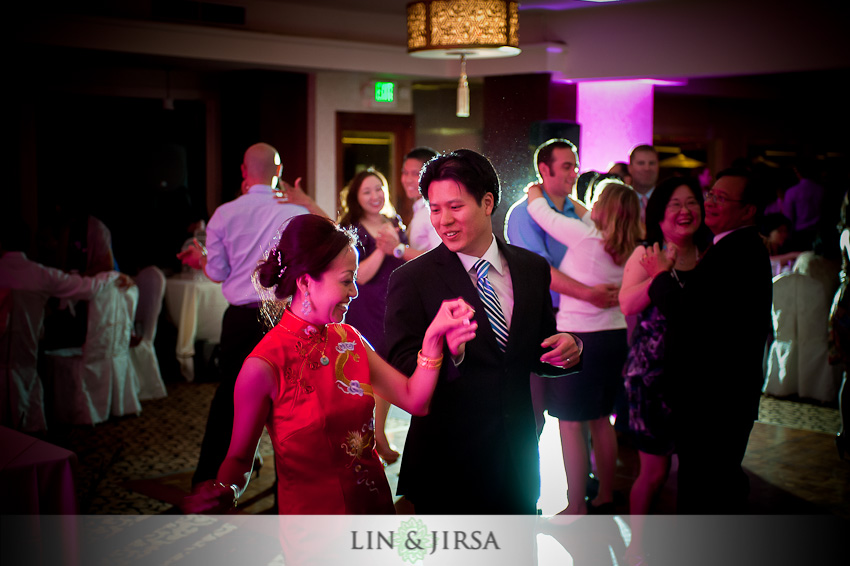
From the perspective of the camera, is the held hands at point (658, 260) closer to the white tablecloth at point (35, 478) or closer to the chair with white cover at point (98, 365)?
the white tablecloth at point (35, 478)

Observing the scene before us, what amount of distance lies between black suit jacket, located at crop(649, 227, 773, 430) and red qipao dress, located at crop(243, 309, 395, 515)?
52.1 inches

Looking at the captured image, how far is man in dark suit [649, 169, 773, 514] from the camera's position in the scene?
246cm

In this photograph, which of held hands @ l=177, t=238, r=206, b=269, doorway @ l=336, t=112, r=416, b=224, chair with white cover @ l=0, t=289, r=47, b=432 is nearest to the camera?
held hands @ l=177, t=238, r=206, b=269

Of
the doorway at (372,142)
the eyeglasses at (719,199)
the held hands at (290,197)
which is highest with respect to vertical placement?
the doorway at (372,142)

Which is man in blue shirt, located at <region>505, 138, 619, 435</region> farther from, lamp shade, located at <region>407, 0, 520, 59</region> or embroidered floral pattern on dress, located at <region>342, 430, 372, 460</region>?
embroidered floral pattern on dress, located at <region>342, 430, 372, 460</region>

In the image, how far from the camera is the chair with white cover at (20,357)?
14.0 feet

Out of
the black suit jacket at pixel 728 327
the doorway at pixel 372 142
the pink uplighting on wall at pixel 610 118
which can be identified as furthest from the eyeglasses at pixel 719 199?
the doorway at pixel 372 142

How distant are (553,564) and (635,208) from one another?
4.72ft

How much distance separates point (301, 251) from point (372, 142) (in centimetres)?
634

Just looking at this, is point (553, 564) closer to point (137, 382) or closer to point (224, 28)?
point (137, 382)

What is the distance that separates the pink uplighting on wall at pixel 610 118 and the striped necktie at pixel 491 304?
5414 mm

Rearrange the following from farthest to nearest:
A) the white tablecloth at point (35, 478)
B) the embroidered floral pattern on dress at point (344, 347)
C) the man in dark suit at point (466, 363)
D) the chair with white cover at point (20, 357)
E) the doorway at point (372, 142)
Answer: the doorway at point (372, 142) < the chair with white cover at point (20, 357) < the white tablecloth at point (35, 478) < the man in dark suit at point (466, 363) < the embroidered floral pattern on dress at point (344, 347)

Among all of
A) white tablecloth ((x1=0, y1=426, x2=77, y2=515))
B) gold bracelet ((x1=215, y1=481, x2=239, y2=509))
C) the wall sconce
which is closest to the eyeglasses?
the wall sconce

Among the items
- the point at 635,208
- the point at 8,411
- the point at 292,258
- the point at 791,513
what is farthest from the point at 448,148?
the point at 8,411
